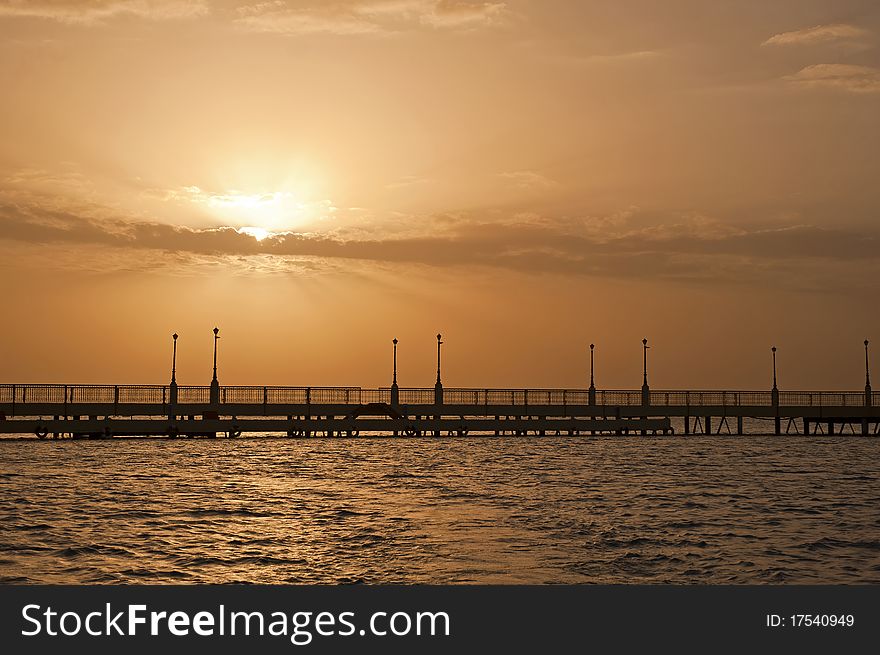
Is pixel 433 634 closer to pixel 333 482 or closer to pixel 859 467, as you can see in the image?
pixel 333 482

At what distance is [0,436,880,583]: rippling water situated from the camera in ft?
75.2

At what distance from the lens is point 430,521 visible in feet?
102

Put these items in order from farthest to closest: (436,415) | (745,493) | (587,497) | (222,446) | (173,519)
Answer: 1. (436,415)
2. (222,446)
3. (745,493)
4. (587,497)
5. (173,519)

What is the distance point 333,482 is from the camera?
149 feet

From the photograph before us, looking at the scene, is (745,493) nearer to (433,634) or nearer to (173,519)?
(173,519)

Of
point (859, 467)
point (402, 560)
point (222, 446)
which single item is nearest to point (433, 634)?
point (402, 560)

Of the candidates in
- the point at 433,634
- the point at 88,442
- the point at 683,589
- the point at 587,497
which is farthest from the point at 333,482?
the point at 88,442

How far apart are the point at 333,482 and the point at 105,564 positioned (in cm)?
2236

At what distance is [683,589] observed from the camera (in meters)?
20.2

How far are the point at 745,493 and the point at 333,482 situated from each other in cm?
1714

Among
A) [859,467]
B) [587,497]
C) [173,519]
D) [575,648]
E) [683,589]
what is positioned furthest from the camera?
[859,467]

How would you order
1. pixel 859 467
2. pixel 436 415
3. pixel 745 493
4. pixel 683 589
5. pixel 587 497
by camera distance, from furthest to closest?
pixel 436 415
pixel 859 467
pixel 745 493
pixel 587 497
pixel 683 589

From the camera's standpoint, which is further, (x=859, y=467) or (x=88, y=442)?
(x=88, y=442)

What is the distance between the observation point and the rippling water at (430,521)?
902 inches
